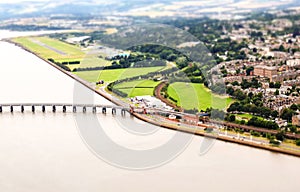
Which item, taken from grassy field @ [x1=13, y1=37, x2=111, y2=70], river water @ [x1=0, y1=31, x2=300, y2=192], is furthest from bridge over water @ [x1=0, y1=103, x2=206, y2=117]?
grassy field @ [x1=13, y1=37, x2=111, y2=70]

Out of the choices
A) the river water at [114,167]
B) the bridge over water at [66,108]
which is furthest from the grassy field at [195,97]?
the river water at [114,167]

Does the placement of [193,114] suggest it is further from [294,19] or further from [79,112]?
[294,19]

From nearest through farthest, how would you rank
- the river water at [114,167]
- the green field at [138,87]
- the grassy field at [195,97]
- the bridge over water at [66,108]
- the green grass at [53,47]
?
1. the river water at [114,167]
2. the bridge over water at [66,108]
3. the grassy field at [195,97]
4. the green field at [138,87]
5. the green grass at [53,47]

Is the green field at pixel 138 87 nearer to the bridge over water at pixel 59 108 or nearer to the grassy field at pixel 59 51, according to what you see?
the bridge over water at pixel 59 108

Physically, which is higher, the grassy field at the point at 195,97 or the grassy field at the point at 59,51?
the grassy field at the point at 59,51

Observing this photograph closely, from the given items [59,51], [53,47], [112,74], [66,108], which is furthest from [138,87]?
[53,47]

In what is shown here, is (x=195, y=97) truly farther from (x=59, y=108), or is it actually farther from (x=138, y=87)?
(x=59, y=108)
